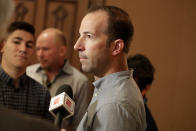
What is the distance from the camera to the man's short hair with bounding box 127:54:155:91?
212 centimetres

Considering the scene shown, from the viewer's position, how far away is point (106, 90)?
134cm

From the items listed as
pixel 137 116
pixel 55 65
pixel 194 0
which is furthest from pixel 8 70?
pixel 194 0

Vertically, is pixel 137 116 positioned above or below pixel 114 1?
below

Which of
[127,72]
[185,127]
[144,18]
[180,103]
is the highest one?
[144,18]

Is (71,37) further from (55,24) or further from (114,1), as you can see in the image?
(114,1)

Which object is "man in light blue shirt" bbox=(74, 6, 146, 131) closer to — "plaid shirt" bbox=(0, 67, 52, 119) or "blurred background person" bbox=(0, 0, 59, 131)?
"blurred background person" bbox=(0, 0, 59, 131)

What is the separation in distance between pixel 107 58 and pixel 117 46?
73 mm

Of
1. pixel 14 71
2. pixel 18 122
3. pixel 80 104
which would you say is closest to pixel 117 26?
pixel 18 122

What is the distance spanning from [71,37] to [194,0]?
147 centimetres

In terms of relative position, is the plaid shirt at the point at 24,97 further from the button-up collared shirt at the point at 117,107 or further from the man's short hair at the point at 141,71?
the button-up collared shirt at the point at 117,107

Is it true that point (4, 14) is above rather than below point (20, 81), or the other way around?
above

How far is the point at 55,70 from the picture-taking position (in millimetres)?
2871

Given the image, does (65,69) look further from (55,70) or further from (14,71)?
(14,71)

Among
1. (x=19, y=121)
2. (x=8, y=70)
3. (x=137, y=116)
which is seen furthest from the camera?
(x=8, y=70)
